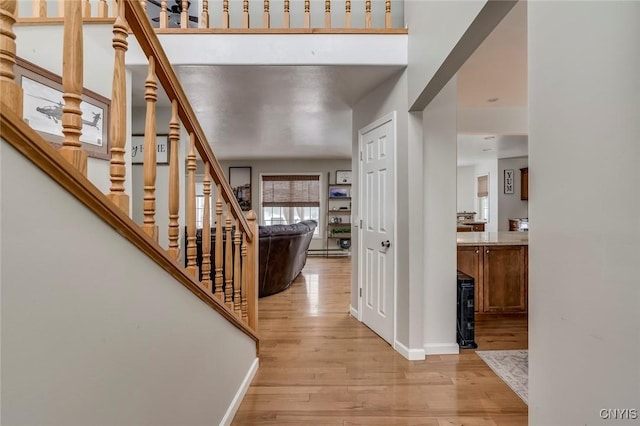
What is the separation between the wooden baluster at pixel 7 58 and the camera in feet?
1.93

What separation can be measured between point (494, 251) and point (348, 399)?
2.23 m

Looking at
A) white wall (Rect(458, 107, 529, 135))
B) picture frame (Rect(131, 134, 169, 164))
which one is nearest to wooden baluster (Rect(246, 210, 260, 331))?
picture frame (Rect(131, 134, 169, 164))

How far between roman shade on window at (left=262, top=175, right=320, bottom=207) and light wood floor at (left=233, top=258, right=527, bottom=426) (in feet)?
16.2

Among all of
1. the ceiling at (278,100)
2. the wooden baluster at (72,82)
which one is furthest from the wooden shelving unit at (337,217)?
the wooden baluster at (72,82)

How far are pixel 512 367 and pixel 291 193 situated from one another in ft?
20.8

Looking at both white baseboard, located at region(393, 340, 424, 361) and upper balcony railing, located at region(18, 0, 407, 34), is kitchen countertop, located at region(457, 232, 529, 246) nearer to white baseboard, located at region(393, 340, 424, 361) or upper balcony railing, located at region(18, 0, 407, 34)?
white baseboard, located at region(393, 340, 424, 361)

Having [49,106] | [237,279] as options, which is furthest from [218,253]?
[49,106]

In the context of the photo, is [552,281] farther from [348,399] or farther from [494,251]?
[494,251]

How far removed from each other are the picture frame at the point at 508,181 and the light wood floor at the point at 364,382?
5.50m

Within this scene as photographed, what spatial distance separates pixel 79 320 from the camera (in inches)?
28.5

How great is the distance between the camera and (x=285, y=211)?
807 centimetres

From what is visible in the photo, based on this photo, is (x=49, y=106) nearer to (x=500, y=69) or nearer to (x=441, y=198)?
(x=441, y=198)

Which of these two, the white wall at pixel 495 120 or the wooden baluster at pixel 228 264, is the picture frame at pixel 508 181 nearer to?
the white wall at pixel 495 120

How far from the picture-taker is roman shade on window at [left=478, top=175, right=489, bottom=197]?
27.5ft
